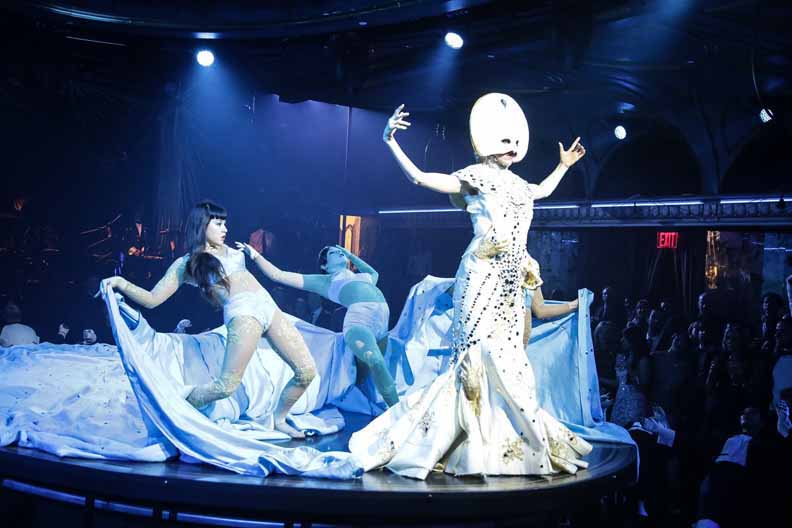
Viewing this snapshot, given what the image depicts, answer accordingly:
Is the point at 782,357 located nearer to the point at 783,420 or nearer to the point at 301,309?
the point at 783,420

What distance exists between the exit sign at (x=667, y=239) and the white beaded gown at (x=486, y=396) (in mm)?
3020

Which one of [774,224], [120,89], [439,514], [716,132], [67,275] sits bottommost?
[439,514]

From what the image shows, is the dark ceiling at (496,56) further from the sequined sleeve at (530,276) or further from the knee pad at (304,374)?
the knee pad at (304,374)

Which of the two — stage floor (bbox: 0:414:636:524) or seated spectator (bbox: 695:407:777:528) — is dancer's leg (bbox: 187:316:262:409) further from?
seated spectator (bbox: 695:407:777:528)

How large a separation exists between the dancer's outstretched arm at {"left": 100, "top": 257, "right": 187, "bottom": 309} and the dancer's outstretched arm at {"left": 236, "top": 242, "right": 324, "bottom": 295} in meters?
0.54

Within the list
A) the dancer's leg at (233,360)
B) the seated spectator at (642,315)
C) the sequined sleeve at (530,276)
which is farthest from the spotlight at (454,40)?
the dancer's leg at (233,360)

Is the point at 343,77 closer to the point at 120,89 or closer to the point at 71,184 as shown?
the point at 120,89

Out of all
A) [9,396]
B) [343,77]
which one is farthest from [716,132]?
[9,396]

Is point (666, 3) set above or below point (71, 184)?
above

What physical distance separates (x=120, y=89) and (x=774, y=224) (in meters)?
6.91

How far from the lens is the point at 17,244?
26.3 ft

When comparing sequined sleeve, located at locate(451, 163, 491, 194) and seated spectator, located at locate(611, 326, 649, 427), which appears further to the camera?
seated spectator, located at locate(611, 326, 649, 427)

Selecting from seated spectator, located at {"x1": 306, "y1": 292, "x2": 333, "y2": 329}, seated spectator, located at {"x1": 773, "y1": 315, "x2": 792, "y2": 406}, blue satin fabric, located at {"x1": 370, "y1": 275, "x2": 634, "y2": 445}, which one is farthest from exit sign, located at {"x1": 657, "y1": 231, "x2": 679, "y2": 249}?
seated spectator, located at {"x1": 306, "y1": 292, "x2": 333, "y2": 329}

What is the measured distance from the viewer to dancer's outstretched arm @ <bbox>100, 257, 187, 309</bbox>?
4.48 metres
